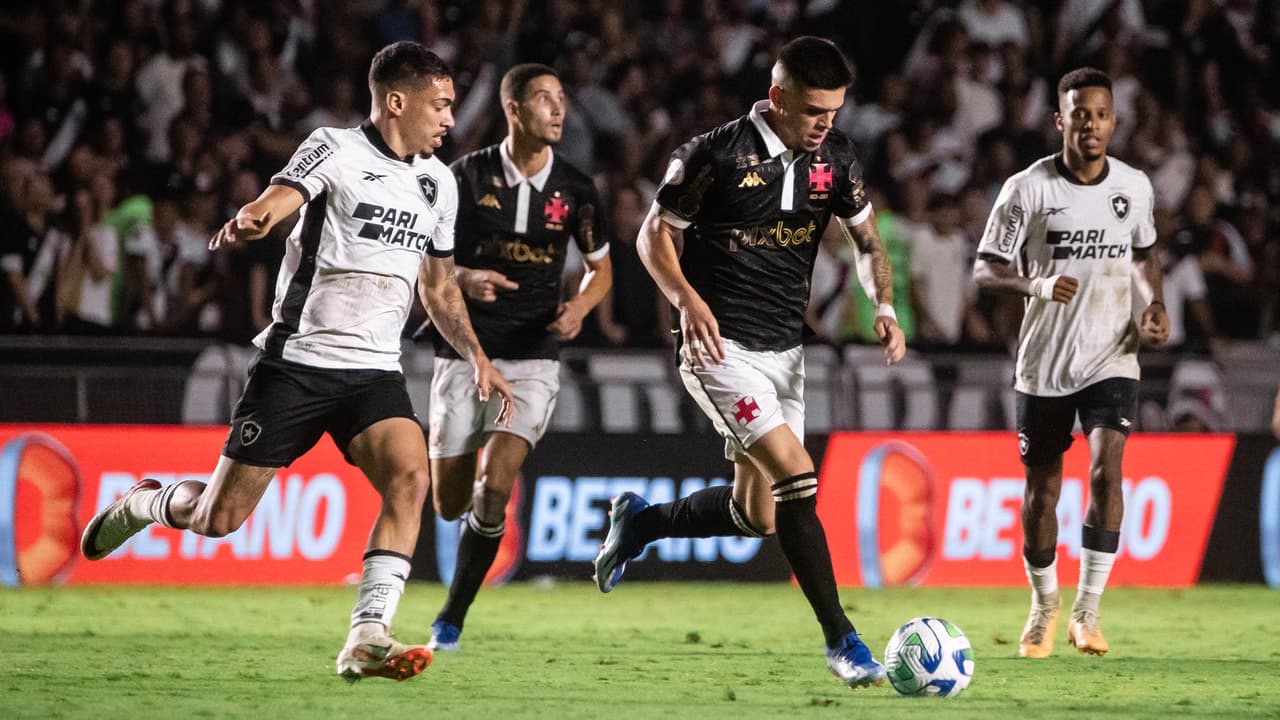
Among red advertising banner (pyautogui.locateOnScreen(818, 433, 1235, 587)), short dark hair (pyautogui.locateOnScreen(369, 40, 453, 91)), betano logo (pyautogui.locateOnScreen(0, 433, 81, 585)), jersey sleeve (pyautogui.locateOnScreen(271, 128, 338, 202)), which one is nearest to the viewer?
jersey sleeve (pyautogui.locateOnScreen(271, 128, 338, 202))

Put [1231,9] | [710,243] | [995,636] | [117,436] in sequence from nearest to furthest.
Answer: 1. [710,243]
2. [995,636]
3. [117,436]
4. [1231,9]

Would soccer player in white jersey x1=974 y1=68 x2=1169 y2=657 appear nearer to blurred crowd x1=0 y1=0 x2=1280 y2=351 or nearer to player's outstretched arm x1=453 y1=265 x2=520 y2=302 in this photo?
player's outstretched arm x1=453 y1=265 x2=520 y2=302

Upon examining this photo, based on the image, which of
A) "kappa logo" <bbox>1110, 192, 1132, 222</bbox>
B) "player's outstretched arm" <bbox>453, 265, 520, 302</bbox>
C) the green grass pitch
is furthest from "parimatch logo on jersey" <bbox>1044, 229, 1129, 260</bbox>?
"player's outstretched arm" <bbox>453, 265, 520, 302</bbox>

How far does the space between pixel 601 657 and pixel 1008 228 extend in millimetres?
2901

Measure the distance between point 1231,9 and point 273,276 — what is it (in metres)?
10.9

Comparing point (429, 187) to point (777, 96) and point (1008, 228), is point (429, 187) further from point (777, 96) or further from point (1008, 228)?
point (1008, 228)

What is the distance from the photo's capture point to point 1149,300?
900cm

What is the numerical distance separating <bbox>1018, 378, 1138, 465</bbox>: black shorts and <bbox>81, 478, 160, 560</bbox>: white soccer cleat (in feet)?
13.8

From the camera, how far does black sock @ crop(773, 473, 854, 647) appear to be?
278 inches

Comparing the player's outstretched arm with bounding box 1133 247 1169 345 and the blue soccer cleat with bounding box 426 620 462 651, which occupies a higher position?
the player's outstretched arm with bounding box 1133 247 1169 345

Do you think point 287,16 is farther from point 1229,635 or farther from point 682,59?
point 1229,635

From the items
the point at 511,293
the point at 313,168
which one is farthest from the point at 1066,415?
the point at 313,168

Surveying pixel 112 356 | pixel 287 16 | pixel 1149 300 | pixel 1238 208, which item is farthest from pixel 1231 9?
pixel 112 356

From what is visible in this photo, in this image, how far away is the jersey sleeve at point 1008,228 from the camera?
8.77 meters
